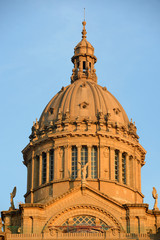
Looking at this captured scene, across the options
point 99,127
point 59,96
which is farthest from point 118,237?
point 59,96

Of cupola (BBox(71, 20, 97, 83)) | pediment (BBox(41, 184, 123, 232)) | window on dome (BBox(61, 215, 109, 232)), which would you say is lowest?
window on dome (BBox(61, 215, 109, 232))

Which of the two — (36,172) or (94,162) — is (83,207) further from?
(36,172)

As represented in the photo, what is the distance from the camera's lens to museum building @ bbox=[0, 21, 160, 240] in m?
94.9

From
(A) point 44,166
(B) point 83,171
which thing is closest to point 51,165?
(A) point 44,166

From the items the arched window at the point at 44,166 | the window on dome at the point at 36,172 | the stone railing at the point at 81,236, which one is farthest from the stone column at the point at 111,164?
the stone railing at the point at 81,236

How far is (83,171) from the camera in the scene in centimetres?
9788

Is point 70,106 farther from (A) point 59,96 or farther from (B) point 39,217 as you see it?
(B) point 39,217

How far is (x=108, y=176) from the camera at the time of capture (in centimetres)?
10344

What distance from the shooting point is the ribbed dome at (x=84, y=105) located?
355ft

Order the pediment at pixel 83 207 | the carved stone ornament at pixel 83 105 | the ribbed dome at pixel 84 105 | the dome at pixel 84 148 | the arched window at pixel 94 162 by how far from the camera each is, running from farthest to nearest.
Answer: the carved stone ornament at pixel 83 105 → the ribbed dome at pixel 84 105 → the arched window at pixel 94 162 → the dome at pixel 84 148 → the pediment at pixel 83 207

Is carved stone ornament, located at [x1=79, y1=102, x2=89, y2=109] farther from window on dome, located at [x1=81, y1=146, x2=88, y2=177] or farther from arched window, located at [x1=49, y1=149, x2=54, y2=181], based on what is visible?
arched window, located at [x1=49, y1=149, x2=54, y2=181]

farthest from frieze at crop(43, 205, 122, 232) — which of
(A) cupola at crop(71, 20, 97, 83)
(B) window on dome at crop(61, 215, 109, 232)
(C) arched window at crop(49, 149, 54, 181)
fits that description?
(A) cupola at crop(71, 20, 97, 83)

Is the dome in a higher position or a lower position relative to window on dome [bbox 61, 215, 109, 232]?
higher

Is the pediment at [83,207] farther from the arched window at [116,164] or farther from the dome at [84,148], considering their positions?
the arched window at [116,164]
